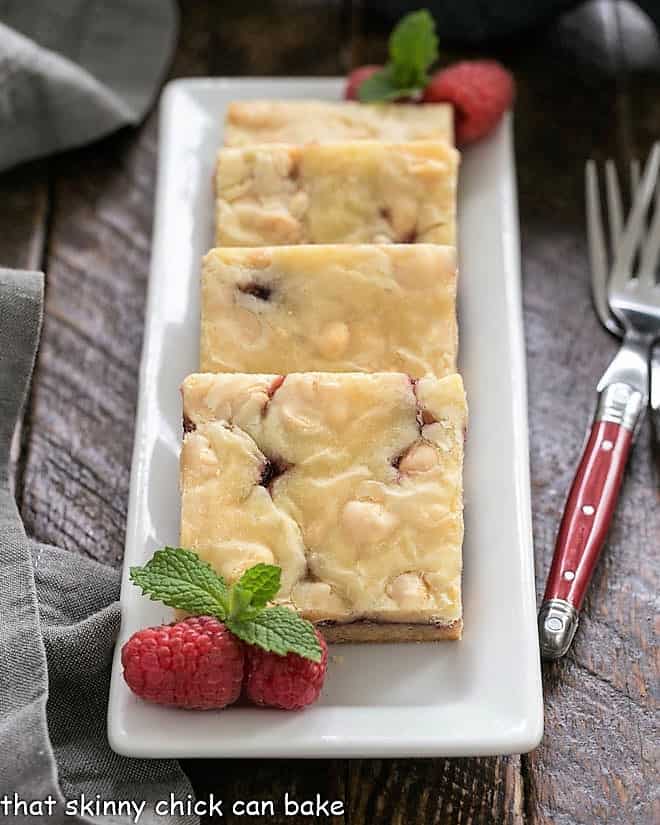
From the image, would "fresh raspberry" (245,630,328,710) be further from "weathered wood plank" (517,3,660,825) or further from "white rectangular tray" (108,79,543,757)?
"weathered wood plank" (517,3,660,825)

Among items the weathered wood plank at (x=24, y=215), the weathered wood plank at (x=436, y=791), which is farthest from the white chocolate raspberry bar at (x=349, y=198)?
the weathered wood plank at (x=436, y=791)

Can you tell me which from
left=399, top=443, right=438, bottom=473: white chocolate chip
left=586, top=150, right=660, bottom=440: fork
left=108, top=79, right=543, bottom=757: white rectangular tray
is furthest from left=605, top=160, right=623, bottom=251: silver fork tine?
left=399, top=443, right=438, bottom=473: white chocolate chip

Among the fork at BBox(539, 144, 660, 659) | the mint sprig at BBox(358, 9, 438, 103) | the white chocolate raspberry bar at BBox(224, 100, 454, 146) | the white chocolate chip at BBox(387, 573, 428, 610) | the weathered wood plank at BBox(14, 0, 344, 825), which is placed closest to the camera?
the white chocolate chip at BBox(387, 573, 428, 610)

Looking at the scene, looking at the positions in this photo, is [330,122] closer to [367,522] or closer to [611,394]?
[611,394]

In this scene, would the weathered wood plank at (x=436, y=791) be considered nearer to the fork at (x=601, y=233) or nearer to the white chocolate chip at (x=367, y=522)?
the white chocolate chip at (x=367, y=522)

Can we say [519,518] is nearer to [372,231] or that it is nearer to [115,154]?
[372,231]

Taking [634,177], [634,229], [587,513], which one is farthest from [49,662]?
[634,177]
